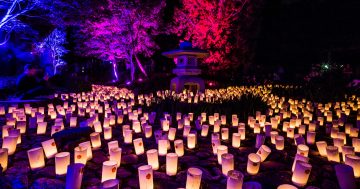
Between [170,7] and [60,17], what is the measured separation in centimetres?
724

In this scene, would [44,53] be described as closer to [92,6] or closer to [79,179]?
[92,6]

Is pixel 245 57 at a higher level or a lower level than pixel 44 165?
higher

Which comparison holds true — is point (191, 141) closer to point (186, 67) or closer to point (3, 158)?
point (3, 158)

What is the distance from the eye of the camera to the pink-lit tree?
1437 cm

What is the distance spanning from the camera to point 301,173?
2.62 meters

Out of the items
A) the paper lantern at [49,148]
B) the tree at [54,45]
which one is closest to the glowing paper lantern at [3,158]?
the paper lantern at [49,148]

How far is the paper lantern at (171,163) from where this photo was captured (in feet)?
9.34

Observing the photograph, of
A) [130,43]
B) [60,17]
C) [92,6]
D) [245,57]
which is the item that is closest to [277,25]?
[245,57]

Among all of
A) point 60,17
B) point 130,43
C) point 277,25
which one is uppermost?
point 277,25

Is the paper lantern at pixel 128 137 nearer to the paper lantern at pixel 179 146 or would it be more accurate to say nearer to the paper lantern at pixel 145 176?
the paper lantern at pixel 179 146

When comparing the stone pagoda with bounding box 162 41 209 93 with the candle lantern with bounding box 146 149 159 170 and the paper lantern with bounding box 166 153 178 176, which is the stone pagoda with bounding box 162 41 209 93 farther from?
the paper lantern with bounding box 166 153 178 176

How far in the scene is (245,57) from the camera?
15703 mm

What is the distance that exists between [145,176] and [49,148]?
1.74 metres

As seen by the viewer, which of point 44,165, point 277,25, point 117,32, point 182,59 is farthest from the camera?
point 277,25
